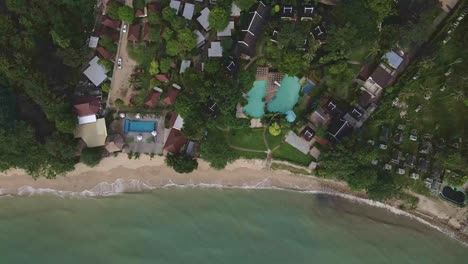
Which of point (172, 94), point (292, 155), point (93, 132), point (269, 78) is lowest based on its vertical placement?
point (93, 132)

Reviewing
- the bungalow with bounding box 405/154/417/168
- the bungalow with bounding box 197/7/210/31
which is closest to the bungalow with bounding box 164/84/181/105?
the bungalow with bounding box 197/7/210/31

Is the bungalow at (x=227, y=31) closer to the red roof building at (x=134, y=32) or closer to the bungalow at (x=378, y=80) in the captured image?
the red roof building at (x=134, y=32)

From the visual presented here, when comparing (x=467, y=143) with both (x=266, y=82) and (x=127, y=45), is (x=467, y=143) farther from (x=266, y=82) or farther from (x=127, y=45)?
(x=127, y=45)

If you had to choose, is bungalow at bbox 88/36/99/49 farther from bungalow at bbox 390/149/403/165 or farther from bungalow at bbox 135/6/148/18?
bungalow at bbox 390/149/403/165

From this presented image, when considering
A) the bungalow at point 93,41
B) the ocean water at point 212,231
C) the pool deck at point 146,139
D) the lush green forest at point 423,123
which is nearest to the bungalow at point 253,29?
the pool deck at point 146,139

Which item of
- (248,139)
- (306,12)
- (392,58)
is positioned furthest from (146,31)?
(392,58)

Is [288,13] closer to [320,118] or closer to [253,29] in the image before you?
[253,29]
